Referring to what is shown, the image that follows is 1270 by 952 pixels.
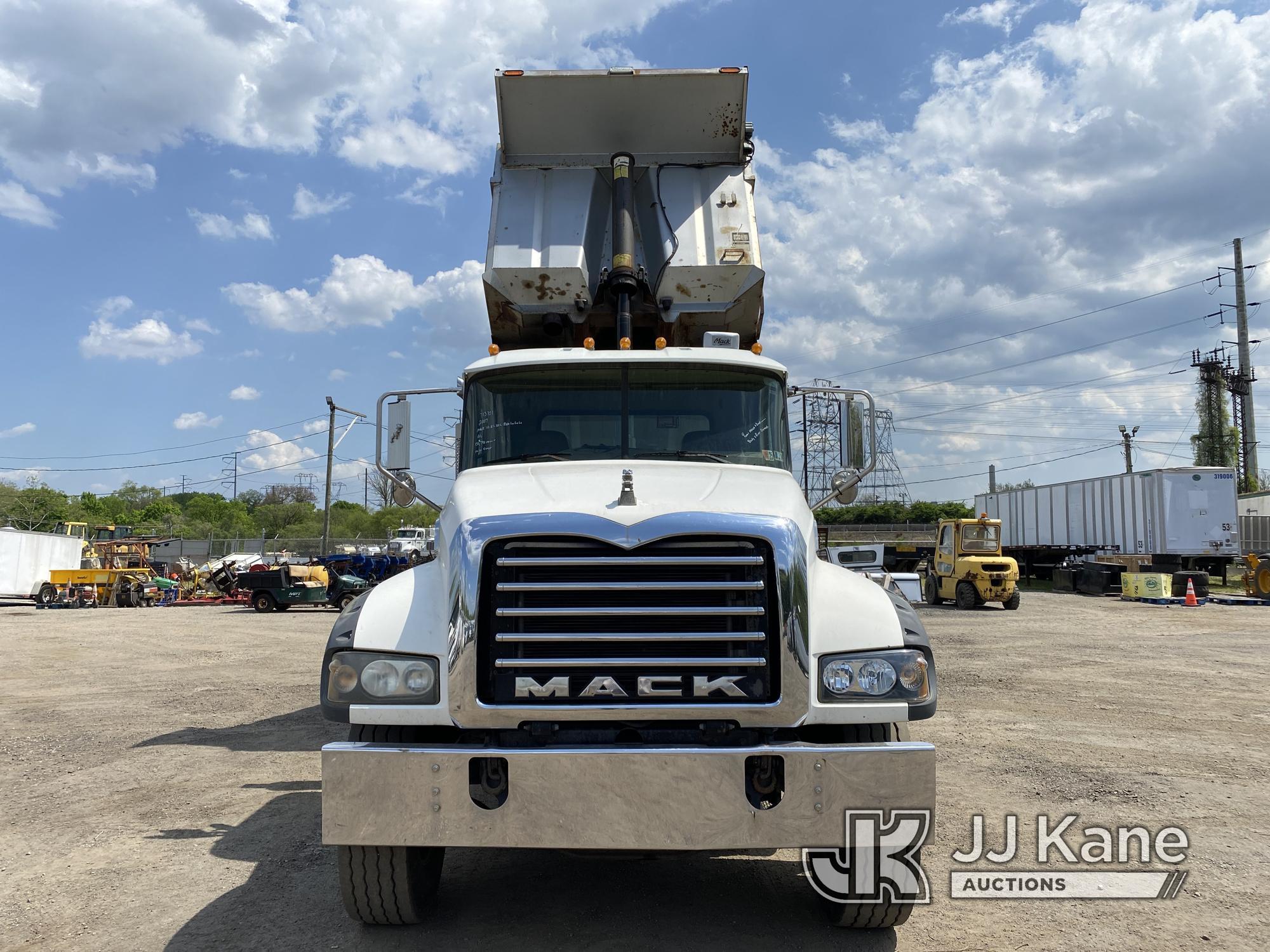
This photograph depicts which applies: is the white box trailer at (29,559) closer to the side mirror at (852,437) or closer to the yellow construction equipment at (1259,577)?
the side mirror at (852,437)

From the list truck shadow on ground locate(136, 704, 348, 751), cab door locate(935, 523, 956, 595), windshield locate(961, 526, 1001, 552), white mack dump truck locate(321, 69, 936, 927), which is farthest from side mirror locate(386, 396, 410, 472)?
cab door locate(935, 523, 956, 595)

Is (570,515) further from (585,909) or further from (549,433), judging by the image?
(585,909)

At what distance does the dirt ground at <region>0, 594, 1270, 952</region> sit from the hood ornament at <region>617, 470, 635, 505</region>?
1815 millimetres

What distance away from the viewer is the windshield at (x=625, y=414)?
16.5ft

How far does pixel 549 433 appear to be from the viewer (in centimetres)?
509

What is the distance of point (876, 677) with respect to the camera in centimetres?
357

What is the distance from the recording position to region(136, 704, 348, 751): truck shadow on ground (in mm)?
7793

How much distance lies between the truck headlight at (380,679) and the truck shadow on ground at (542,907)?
41.3 inches

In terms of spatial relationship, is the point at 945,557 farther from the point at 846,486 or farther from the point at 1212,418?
the point at 1212,418

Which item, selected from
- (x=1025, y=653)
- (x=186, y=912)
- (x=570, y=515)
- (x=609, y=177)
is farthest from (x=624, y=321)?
(x=1025, y=653)

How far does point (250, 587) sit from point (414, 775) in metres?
26.6

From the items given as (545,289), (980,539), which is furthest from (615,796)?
(980,539)

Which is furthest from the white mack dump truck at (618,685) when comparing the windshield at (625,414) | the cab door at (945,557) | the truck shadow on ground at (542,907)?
the cab door at (945,557)

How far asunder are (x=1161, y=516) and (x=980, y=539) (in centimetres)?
778
